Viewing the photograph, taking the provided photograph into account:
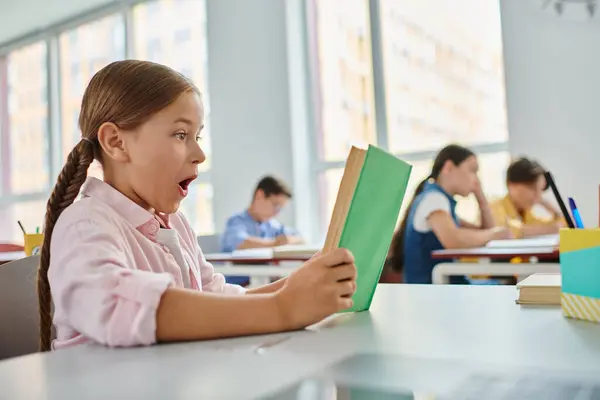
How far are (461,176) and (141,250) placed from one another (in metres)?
2.48

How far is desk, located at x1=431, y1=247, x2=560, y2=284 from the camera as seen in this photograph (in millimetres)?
2316

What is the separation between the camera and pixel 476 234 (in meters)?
2.92

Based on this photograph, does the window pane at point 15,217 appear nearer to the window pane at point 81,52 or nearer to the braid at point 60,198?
the window pane at point 81,52

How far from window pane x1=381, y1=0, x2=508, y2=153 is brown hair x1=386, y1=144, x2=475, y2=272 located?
1.24 m

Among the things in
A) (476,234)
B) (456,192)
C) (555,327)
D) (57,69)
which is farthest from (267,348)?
(57,69)

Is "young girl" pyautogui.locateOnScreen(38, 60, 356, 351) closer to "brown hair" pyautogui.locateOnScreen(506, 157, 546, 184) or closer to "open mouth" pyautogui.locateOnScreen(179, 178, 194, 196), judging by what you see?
"open mouth" pyautogui.locateOnScreen(179, 178, 194, 196)

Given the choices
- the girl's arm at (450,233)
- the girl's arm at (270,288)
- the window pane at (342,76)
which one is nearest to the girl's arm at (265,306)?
the girl's arm at (270,288)

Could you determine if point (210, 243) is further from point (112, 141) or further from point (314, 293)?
point (314, 293)

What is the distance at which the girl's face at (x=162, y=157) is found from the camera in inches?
34.9

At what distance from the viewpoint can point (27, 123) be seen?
26.1ft

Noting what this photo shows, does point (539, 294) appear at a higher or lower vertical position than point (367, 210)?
lower

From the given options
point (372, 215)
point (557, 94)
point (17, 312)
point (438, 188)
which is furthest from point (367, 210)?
point (557, 94)

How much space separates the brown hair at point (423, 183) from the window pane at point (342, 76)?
1.82 meters

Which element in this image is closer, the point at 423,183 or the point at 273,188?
the point at 423,183
